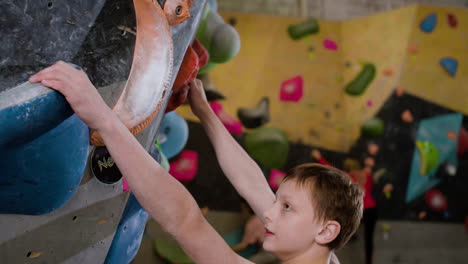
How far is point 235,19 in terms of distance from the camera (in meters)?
3.98

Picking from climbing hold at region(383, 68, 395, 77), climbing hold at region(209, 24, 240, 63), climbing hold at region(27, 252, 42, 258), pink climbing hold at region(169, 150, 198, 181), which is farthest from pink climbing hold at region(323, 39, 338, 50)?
climbing hold at region(27, 252, 42, 258)

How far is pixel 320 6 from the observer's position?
15.0 feet

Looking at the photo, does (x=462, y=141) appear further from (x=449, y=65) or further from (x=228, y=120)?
(x=228, y=120)

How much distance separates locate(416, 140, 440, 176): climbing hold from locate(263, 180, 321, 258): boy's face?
12.0 feet

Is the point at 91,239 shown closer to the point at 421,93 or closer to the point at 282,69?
the point at 282,69

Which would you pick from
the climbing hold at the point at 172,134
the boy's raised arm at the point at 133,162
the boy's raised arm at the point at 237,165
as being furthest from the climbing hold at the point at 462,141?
the boy's raised arm at the point at 133,162

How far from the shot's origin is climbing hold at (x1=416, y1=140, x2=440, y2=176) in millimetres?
4266

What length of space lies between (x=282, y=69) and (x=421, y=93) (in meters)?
1.19

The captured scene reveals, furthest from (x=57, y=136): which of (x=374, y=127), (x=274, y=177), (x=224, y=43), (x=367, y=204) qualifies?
(x=374, y=127)

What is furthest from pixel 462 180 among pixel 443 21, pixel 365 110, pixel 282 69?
pixel 282 69

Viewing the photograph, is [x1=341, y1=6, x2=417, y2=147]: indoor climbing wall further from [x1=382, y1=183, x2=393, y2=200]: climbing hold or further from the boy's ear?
the boy's ear

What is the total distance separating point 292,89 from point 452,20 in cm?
146

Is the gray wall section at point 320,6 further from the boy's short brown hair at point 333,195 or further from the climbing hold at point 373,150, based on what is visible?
the boy's short brown hair at point 333,195

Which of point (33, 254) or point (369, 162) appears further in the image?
point (369, 162)
